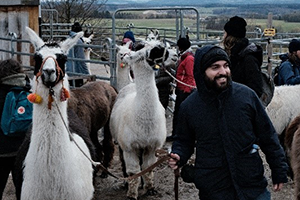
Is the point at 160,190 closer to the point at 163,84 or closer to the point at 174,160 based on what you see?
the point at 163,84

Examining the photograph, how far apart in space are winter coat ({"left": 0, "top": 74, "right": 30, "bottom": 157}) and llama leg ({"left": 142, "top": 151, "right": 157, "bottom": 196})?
5.91 ft

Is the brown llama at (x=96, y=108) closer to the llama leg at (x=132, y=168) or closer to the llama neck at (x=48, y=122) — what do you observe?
the llama leg at (x=132, y=168)

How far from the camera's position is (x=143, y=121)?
6109 millimetres

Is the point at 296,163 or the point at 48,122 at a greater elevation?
the point at 48,122

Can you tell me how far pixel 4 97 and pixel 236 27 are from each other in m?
2.36

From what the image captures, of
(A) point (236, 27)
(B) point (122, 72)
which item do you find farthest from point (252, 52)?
(B) point (122, 72)

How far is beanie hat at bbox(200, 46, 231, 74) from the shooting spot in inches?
135

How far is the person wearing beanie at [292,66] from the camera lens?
23.3 feet

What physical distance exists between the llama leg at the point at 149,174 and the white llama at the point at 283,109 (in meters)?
1.82

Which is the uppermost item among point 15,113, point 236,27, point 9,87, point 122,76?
point 236,27

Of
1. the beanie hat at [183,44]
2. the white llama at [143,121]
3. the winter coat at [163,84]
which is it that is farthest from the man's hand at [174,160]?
the winter coat at [163,84]

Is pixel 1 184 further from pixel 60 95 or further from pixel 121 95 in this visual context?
pixel 121 95

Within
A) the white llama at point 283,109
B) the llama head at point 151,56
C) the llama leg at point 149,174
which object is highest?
the llama head at point 151,56

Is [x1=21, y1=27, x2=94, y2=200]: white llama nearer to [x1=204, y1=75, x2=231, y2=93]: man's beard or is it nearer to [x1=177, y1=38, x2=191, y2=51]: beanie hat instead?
[x1=204, y1=75, x2=231, y2=93]: man's beard
